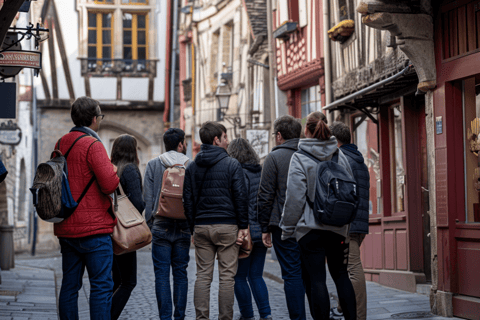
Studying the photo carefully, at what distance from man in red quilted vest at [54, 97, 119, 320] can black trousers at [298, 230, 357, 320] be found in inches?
51.2

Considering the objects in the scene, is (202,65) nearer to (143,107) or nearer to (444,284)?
(143,107)

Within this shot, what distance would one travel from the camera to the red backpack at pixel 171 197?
635 centimetres

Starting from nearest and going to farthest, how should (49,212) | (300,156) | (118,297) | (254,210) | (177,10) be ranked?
(49,212), (300,156), (118,297), (254,210), (177,10)

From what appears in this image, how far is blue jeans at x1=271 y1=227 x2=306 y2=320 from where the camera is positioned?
19.7 ft

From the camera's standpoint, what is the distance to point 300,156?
5555 millimetres

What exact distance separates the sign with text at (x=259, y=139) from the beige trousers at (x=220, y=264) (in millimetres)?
10755

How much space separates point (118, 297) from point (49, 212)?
4.50 ft

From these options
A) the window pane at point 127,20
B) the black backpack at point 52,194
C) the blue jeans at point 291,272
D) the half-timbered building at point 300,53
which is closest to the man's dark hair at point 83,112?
the black backpack at point 52,194

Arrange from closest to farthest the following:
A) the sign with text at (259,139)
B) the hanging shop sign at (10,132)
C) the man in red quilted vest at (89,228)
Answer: the man in red quilted vest at (89,228), the sign with text at (259,139), the hanging shop sign at (10,132)

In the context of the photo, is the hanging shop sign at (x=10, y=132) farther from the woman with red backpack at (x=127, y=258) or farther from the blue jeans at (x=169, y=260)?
the woman with red backpack at (x=127, y=258)

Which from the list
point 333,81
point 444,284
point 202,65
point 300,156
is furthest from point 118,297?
point 202,65

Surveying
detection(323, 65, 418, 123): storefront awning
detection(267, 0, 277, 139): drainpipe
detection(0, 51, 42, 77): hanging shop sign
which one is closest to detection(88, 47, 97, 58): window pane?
detection(267, 0, 277, 139): drainpipe

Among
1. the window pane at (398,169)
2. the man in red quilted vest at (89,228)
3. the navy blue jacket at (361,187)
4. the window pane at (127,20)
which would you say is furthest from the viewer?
the window pane at (127,20)

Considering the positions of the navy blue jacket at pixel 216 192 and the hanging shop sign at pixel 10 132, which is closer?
the navy blue jacket at pixel 216 192
